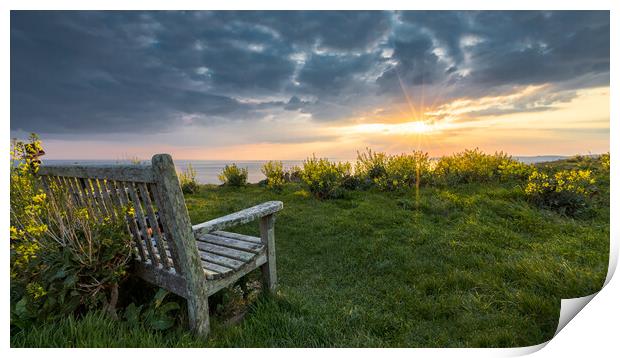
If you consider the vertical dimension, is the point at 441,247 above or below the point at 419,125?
below

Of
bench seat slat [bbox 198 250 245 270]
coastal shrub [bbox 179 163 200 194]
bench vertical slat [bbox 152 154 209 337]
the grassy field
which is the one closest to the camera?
bench vertical slat [bbox 152 154 209 337]

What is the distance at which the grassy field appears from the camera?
2.15 m

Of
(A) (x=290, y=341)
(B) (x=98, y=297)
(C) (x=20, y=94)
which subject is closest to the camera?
(B) (x=98, y=297)

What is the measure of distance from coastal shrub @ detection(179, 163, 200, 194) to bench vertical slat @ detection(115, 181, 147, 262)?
655 centimetres

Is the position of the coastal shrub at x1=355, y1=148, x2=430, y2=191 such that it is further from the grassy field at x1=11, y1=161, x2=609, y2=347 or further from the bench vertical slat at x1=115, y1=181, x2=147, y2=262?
the bench vertical slat at x1=115, y1=181, x2=147, y2=262

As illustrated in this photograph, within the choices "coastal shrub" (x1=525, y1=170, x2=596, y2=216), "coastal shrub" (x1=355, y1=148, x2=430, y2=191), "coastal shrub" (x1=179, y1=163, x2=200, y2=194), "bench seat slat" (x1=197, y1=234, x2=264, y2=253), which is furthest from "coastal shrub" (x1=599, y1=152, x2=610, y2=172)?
"coastal shrub" (x1=179, y1=163, x2=200, y2=194)

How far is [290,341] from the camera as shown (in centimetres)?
217

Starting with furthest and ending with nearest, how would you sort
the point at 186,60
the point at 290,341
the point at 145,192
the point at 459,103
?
the point at 459,103 → the point at 186,60 → the point at 290,341 → the point at 145,192

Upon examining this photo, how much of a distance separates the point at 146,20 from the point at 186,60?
466 mm

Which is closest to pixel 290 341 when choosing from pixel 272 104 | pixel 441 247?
pixel 441 247

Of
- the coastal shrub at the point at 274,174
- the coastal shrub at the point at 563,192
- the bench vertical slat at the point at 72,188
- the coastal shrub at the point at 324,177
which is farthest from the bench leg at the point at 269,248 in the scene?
the coastal shrub at the point at 274,174

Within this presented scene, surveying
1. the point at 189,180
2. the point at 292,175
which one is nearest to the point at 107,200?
the point at 189,180

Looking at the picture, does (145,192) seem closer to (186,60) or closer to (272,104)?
(186,60)

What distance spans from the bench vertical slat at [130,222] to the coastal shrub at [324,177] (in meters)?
4.69
